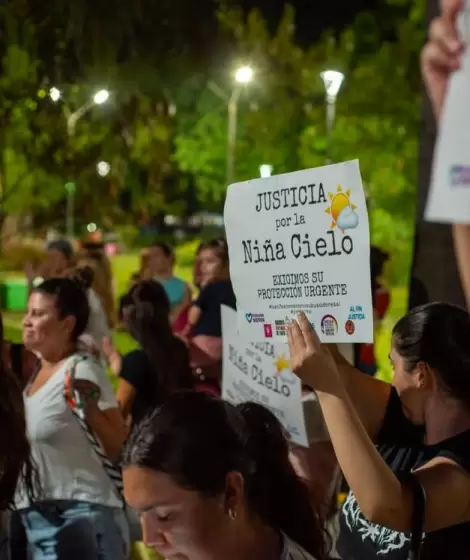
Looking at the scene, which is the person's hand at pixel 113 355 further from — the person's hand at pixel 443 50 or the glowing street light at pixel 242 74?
the glowing street light at pixel 242 74

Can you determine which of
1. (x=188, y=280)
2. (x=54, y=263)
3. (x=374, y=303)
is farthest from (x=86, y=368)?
(x=188, y=280)

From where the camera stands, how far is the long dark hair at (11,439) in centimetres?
296

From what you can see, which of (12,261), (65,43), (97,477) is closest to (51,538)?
(97,477)

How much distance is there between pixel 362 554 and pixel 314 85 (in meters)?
22.3

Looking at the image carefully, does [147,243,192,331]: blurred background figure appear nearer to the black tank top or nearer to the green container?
the black tank top

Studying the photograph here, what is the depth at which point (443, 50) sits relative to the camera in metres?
1.41

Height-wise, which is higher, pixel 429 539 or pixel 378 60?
pixel 378 60

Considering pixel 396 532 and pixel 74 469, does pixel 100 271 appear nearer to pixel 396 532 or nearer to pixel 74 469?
pixel 74 469

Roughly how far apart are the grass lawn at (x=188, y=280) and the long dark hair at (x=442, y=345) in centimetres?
334

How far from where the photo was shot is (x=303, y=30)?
24.9 metres

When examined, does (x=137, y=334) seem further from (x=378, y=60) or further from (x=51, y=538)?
(x=378, y=60)

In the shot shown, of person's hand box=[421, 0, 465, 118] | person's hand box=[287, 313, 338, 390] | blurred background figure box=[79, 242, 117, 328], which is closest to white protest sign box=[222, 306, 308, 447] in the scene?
person's hand box=[287, 313, 338, 390]

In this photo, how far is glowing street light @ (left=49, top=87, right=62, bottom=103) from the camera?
6.88 metres

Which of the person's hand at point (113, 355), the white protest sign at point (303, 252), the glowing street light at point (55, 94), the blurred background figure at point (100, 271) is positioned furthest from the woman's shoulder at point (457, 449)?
the blurred background figure at point (100, 271)
